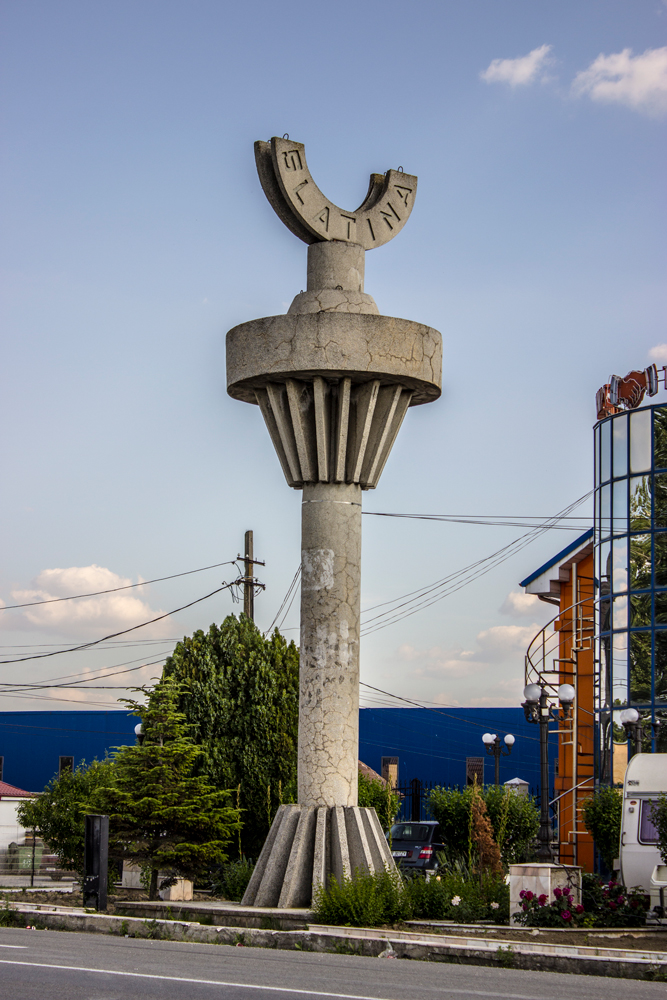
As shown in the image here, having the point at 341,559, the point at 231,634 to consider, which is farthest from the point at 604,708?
the point at 341,559

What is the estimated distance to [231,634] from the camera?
79.6 feet

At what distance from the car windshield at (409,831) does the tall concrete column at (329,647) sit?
8.91m

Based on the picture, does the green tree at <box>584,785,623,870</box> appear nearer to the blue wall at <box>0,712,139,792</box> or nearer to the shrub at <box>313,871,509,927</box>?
the shrub at <box>313,871,509,927</box>

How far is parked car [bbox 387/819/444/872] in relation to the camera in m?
26.5

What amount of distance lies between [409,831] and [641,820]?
34.0 ft

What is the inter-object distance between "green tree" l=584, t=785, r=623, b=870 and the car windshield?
167 inches

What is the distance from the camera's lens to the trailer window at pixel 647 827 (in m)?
17.5

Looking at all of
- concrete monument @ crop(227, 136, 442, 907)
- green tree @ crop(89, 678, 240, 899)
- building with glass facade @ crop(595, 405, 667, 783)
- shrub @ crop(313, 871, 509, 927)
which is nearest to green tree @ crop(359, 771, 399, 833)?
green tree @ crop(89, 678, 240, 899)

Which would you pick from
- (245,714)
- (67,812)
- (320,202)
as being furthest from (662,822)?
(67,812)

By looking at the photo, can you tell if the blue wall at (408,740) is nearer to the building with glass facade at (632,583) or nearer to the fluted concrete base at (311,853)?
the building with glass facade at (632,583)

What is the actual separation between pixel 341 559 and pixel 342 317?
3.92 m

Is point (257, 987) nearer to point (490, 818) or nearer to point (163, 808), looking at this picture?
point (163, 808)

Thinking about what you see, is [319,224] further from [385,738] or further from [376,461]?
[385,738]

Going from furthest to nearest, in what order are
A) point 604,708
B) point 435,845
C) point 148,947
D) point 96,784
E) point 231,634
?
point 604,708 → point 435,845 → point 231,634 → point 96,784 → point 148,947
